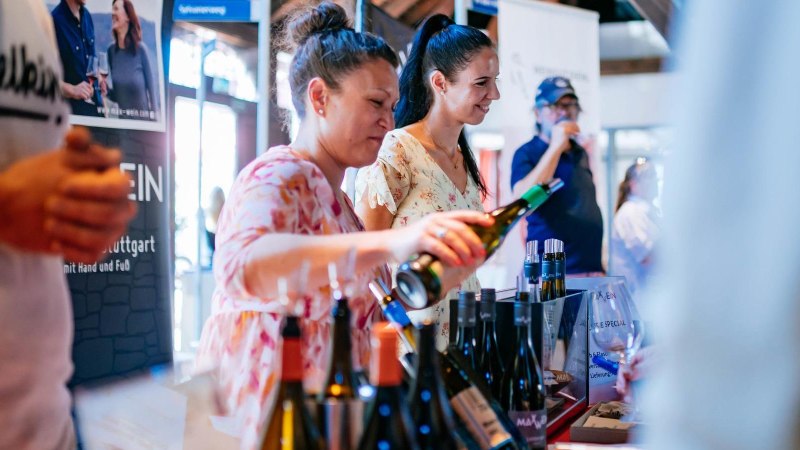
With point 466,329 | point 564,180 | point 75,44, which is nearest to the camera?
point 466,329

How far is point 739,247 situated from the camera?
62 centimetres

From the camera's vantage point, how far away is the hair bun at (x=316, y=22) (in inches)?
64.6

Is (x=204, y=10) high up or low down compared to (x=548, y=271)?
up

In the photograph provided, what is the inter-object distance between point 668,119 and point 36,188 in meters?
0.62

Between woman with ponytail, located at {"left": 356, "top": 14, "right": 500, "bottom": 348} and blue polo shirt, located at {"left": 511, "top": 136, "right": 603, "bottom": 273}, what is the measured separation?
1046mm

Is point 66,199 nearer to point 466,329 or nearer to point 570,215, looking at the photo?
point 466,329

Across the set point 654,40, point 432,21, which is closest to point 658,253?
point 432,21

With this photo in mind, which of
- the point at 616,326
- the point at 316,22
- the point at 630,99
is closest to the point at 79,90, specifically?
the point at 316,22

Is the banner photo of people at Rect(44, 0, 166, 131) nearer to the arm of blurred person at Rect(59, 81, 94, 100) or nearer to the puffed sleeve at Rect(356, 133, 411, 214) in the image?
the arm of blurred person at Rect(59, 81, 94, 100)

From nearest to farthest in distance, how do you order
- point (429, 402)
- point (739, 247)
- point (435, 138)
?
point (739, 247) < point (429, 402) < point (435, 138)

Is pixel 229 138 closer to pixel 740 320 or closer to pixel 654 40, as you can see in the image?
pixel 654 40

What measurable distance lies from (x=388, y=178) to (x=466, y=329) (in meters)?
1.10

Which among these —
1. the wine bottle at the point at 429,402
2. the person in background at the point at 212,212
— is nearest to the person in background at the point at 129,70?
the wine bottle at the point at 429,402

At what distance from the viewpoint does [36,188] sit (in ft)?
2.63
